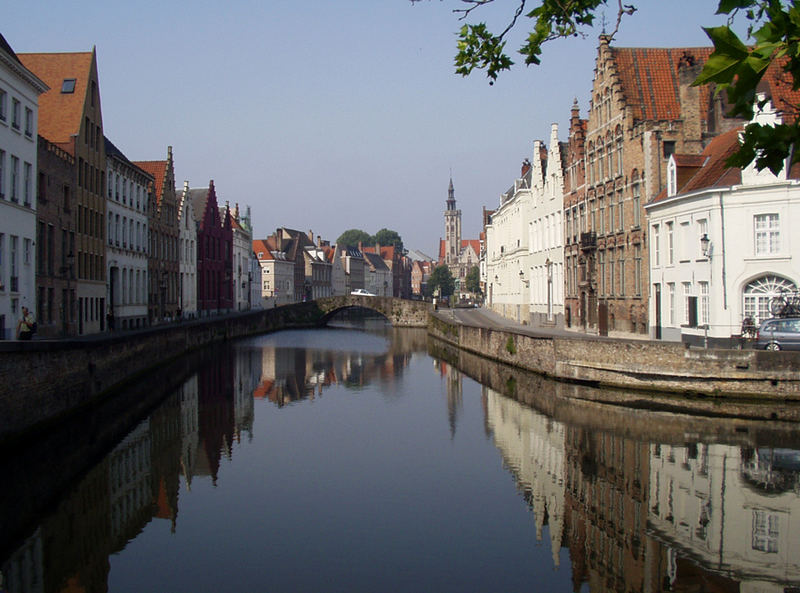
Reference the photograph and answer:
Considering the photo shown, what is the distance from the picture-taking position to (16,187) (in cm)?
2845

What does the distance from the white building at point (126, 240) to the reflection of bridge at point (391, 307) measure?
3188cm

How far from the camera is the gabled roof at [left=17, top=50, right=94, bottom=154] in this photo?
1457 inches

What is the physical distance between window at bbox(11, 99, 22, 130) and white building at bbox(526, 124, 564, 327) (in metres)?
28.8

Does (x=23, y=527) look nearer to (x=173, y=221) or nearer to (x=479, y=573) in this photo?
(x=479, y=573)

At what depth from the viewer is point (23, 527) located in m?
13.7

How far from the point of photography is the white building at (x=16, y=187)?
27000 millimetres

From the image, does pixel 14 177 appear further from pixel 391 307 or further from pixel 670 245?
pixel 391 307

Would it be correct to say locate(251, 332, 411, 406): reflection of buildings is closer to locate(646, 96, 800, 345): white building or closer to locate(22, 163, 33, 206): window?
locate(22, 163, 33, 206): window

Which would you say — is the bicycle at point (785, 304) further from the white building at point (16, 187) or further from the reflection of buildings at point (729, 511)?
the white building at point (16, 187)

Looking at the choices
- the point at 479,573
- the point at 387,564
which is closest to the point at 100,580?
the point at 387,564

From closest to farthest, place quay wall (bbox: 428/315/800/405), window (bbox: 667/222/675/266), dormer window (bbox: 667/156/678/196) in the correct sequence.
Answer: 1. quay wall (bbox: 428/315/800/405)
2. dormer window (bbox: 667/156/678/196)
3. window (bbox: 667/222/675/266)

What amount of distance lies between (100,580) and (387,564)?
4004 millimetres

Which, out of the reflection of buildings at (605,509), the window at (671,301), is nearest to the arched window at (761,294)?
the window at (671,301)

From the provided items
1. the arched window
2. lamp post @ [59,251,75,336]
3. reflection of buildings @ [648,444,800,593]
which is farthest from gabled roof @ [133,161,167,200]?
reflection of buildings @ [648,444,800,593]
